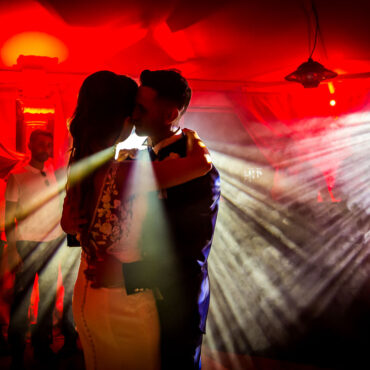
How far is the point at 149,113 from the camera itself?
1431mm

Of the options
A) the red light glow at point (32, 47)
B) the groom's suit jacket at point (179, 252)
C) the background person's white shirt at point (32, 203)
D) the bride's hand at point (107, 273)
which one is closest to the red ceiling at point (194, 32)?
the red light glow at point (32, 47)

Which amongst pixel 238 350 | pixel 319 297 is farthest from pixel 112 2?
pixel 319 297

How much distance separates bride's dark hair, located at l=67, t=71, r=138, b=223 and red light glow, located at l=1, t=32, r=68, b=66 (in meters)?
2.53

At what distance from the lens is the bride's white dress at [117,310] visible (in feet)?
3.55

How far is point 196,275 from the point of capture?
4.17 ft

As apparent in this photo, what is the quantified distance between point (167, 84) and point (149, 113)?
0.51 ft

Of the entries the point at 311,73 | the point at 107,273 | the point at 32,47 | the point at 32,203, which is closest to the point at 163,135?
the point at 107,273

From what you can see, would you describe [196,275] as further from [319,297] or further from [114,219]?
[319,297]

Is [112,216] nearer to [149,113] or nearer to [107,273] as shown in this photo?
[107,273]

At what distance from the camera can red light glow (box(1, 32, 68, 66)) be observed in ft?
10.6

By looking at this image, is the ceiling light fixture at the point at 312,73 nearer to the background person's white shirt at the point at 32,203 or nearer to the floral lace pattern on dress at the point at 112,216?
the background person's white shirt at the point at 32,203

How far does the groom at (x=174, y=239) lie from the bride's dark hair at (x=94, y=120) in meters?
0.16

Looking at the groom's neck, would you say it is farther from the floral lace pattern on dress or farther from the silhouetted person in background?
the silhouetted person in background

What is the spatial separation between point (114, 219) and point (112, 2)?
2292 mm
